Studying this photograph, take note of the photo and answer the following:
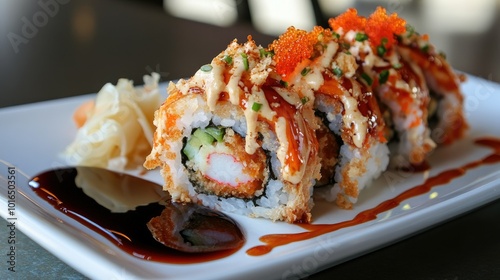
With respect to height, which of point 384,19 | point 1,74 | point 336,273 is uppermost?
point 1,74

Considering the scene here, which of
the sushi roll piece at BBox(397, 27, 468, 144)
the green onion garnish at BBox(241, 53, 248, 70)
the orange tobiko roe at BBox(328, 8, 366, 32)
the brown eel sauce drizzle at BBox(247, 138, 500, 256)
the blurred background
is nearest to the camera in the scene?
the brown eel sauce drizzle at BBox(247, 138, 500, 256)

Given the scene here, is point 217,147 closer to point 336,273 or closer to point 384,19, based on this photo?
point 336,273

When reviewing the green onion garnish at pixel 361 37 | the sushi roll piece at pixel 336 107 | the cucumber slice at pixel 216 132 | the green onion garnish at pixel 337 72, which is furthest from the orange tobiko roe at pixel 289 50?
the green onion garnish at pixel 361 37

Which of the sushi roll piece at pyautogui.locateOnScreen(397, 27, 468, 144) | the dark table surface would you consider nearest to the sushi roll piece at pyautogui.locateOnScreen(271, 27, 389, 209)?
the dark table surface

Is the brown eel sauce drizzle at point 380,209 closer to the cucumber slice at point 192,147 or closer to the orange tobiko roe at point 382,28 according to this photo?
the cucumber slice at point 192,147

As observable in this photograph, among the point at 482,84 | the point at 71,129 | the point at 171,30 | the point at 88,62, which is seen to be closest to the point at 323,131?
the point at 71,129
